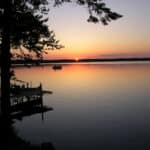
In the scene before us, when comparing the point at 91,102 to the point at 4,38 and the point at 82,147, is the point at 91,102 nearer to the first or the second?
the point at 82,147

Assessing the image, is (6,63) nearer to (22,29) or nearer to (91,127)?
(22,29)

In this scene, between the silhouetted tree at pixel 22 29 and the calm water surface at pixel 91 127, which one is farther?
the calm water surface at pixel 91 127

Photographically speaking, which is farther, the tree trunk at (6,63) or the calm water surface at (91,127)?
the calm water surface at (91,127)

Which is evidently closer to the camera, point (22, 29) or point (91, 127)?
point (22, 29)

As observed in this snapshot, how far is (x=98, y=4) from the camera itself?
15.1 meters

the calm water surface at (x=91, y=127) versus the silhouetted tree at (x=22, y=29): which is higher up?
the silhouetted tree at (x=22, y=29)

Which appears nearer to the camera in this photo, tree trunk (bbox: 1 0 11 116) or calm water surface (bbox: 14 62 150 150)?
tree trunk (bbox: 1 0 11 116)

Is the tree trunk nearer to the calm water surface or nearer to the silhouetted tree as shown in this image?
the silhouetted tree

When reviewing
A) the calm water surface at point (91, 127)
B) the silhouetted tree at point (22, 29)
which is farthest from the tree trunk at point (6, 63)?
the calm water surface at point (91, 127)

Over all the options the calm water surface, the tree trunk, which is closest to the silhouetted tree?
the tree trunk

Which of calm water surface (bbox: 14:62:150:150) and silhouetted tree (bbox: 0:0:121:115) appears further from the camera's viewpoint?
calm water surface (bbox: 14:62:150:150)

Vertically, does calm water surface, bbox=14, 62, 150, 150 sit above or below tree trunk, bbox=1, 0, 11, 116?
below

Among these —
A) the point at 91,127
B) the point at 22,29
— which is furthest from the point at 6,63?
the point at 91,127

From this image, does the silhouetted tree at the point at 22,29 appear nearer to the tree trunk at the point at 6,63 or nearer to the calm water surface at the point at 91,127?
the tree trunk at the point at 6,63
